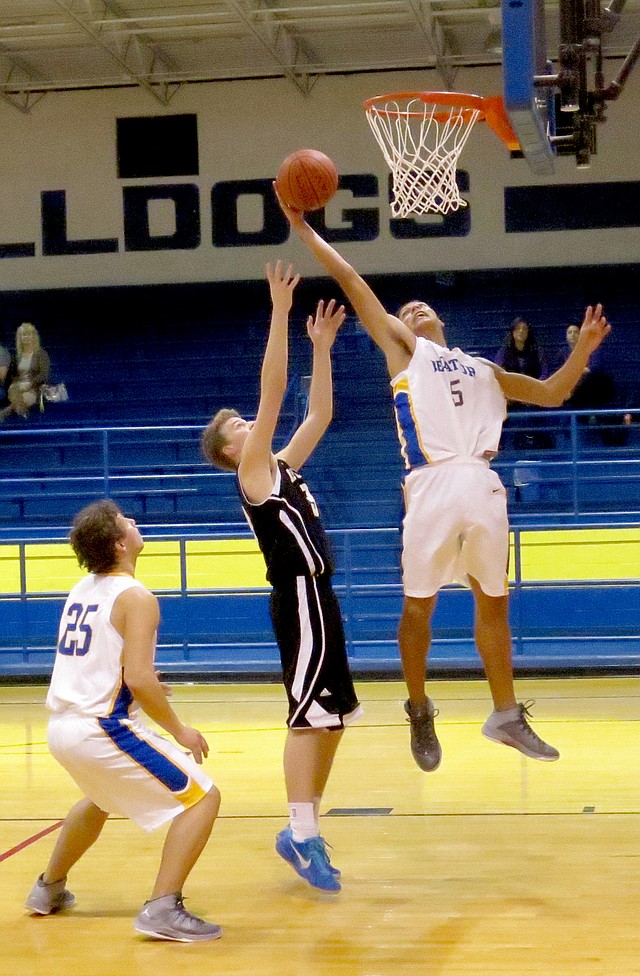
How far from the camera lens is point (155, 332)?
15.0 meters

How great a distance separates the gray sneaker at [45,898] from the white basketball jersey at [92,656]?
2.03 feet

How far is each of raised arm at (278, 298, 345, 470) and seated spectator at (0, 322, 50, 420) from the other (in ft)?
31.1

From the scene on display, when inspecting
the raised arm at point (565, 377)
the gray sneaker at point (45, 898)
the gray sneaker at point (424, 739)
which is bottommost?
the gray sneaker at point (45, 898)

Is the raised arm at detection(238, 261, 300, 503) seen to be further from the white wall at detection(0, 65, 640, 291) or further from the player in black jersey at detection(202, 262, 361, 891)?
the white wall at detection(0, 65, 640, 291)

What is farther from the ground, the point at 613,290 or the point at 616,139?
the point at 616,139

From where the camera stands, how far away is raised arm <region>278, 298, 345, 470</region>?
15.0 feet

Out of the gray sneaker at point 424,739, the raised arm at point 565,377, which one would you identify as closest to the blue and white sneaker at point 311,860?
the gray sneaker at point 424,739

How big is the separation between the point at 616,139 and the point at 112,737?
1210 centimetres

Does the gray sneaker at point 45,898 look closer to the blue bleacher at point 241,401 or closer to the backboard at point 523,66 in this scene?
the backboard at point 523,66

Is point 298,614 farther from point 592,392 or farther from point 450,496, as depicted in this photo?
point 592,392

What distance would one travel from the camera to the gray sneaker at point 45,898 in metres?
4.00

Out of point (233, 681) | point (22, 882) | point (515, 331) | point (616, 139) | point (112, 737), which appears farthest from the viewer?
point (616, 139)

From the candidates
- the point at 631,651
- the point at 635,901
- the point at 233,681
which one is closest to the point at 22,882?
the point at 635,901

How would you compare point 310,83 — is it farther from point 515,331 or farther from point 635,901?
point 635,901
